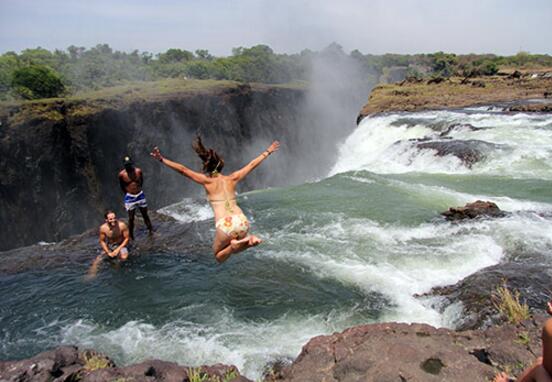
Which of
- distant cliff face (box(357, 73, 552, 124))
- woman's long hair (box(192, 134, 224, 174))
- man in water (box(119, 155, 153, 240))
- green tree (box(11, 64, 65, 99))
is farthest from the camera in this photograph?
distant cliff face (box(357, 73, 552, 124))

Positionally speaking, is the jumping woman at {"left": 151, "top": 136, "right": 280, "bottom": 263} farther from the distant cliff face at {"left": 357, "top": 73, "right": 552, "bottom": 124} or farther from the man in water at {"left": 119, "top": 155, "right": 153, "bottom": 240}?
the distant cliff face at {"left": 357, "top": 73, "right": 552, "bottom": 124}

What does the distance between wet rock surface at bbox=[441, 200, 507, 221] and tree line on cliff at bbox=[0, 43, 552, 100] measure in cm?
2751

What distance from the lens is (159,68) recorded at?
6231 cm

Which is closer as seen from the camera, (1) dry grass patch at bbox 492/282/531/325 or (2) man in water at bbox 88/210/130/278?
(1) dry grass patch at bbox 492/282/531/325

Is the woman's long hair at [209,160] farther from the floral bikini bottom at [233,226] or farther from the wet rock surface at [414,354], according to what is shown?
the wet rock surface at [414,354]

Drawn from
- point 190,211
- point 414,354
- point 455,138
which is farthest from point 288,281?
point 455,138

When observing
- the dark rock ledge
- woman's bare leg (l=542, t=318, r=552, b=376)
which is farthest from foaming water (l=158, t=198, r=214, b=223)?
woman's bare leg (l=542, t=318, r=552, b=376)

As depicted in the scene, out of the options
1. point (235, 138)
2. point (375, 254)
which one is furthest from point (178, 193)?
point (375, 254)

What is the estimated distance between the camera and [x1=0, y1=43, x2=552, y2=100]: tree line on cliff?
95.3 ft

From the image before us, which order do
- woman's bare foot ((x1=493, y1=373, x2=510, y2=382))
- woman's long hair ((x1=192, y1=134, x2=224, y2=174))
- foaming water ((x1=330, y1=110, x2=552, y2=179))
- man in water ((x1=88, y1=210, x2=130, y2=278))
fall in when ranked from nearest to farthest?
woman's bare foot ((x1=493, y1=373, x2=510, y2=382))
woman's long hair ((x1=192, y1=134, x2=224, y2=174))
man in water ((x1=88, y1=210, x2=130, y2=278))
foaming water ((x1=330, y1=110, x2=552, y2=179))

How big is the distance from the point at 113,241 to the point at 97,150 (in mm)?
17299

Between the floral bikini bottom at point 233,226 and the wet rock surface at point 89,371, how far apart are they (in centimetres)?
142

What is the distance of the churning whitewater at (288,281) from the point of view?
20.4 ft

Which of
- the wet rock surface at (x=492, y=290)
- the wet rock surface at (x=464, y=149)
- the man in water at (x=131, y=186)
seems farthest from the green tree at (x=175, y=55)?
the wet rock surface at (x=492, y=290)
